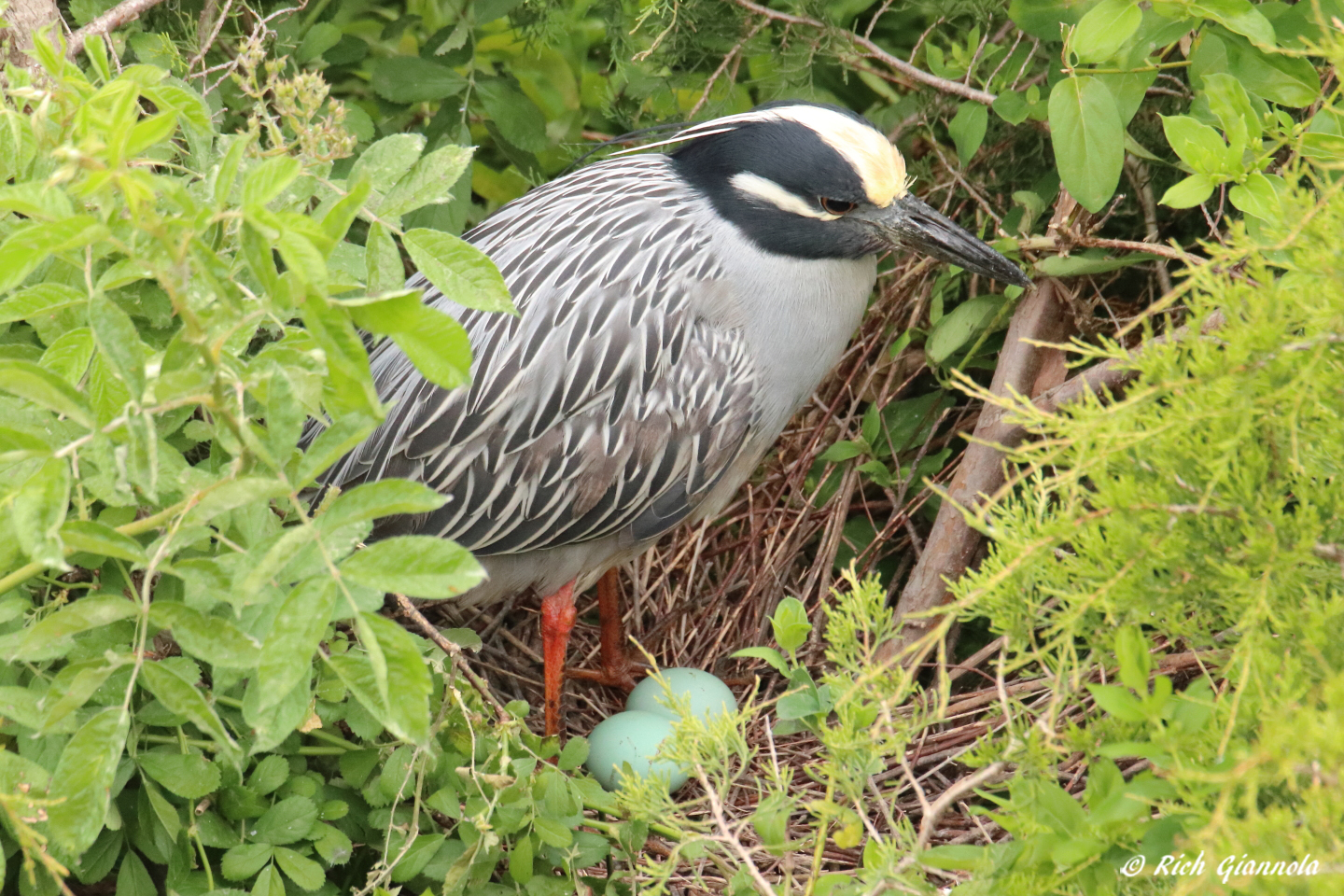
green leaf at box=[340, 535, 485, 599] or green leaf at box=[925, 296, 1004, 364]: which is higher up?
green leaf at box=[340, 535, 485, 599]

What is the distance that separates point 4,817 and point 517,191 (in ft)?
7.58

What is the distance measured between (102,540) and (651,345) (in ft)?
4.58

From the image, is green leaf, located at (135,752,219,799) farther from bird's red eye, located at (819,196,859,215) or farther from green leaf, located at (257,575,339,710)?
bird's red eye, located at (819,196,859,215)

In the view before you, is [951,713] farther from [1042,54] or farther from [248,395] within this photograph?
[248,395]

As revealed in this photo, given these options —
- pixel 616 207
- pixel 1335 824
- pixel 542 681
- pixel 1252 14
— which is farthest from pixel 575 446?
pixel 1335 824

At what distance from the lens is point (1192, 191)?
171cm

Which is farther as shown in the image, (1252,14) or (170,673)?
(1252,14)

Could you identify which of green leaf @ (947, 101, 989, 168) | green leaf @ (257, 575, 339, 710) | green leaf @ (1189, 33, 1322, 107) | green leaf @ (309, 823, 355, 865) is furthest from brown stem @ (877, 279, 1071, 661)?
green leaf @ (257, 575, 339, 710)

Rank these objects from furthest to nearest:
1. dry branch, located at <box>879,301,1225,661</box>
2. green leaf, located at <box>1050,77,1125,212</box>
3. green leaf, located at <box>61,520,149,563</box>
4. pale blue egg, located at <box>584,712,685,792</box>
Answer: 1. dry branch, located at <box>879,301,1225,661</box>
2. pale blue egg, located at <box>584,712,685,792</box>
3. green leaf, located at <box>1050,77,1125,212</box>
4. green leaf, located at <box>61,520,149,563</box>

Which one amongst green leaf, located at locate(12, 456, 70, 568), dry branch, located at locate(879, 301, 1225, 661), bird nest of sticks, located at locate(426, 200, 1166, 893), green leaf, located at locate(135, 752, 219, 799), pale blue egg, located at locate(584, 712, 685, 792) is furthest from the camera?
bird nest of sticks, located at locate(426, 200, 1166, 893)

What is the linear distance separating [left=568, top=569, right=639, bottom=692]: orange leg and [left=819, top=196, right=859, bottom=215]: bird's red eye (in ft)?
3.33

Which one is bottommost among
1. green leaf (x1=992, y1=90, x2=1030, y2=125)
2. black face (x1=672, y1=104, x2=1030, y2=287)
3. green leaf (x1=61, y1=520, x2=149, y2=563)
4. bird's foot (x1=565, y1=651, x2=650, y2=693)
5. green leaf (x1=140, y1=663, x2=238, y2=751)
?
bird's foot (x1=565, y1=651, x2=650, y2=693)

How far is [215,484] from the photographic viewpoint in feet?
3.79

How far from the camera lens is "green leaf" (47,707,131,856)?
1181mm
